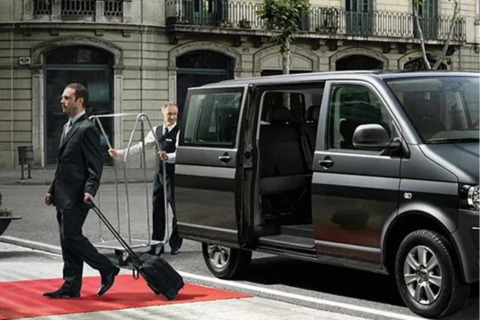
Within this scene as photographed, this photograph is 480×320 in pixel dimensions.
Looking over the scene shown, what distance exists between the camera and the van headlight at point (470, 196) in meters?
7.86

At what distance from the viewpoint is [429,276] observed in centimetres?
827

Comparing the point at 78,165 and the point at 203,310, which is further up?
the point at 78,165

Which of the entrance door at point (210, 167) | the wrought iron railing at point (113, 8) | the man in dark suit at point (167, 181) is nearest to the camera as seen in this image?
the entrance door at point (210, 167)

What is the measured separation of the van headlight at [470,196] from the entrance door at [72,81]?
27.9 m

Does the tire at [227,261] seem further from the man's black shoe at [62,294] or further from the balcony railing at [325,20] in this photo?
the balcony railing at [325,20]

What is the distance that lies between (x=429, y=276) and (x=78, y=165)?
10.4 feet

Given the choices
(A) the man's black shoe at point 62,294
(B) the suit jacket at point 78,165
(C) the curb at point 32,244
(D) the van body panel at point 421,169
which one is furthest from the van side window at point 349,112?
(C) the curb at point 32,244

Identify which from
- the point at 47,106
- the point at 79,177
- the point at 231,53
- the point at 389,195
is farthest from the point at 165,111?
the point at 231,53

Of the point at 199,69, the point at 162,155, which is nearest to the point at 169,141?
the point at 162,155

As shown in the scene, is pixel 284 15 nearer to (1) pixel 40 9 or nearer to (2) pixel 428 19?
(1) pixel 40 9

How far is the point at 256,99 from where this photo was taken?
33.7ft

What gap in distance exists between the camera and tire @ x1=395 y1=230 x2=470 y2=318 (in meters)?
8.09

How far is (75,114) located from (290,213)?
2407 millimetres

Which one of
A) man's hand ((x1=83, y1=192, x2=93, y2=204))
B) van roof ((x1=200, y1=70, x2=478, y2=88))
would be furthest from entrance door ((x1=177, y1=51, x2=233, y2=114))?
man's hand ((x1=83, y1=192, x2=93, y2=204))
